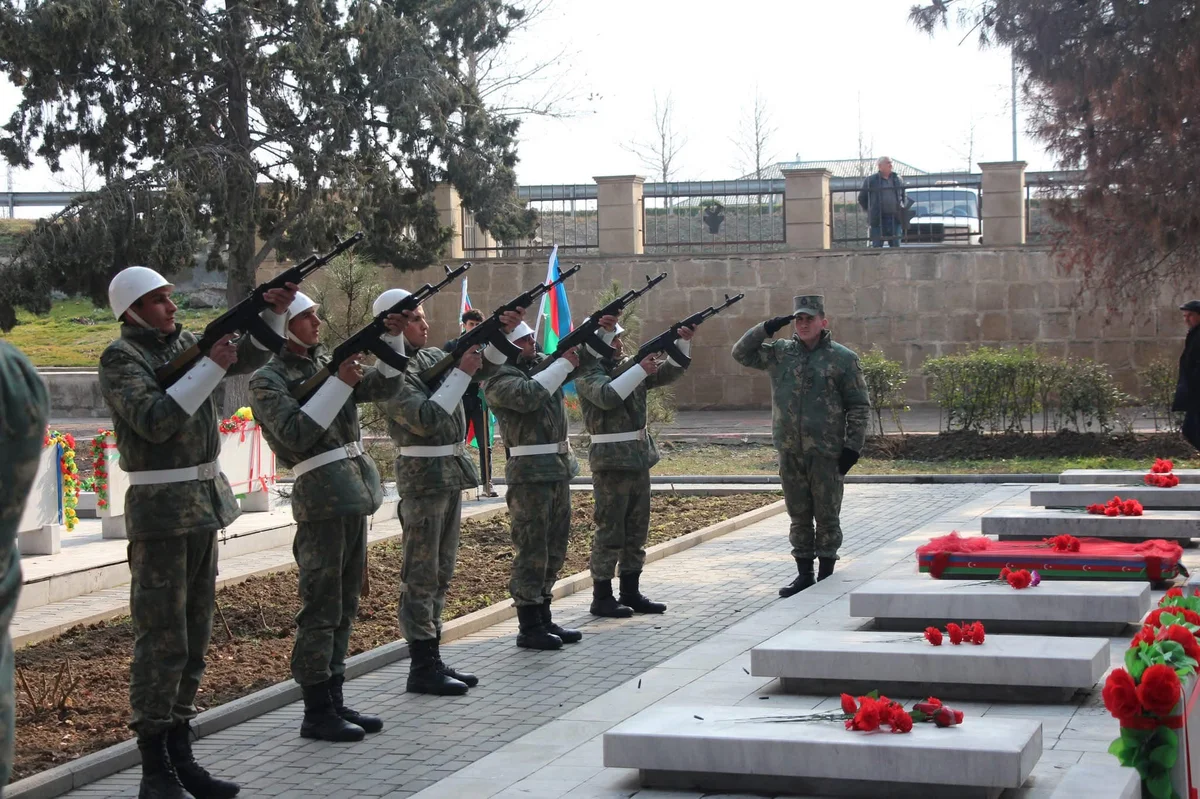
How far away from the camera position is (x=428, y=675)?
749 cm

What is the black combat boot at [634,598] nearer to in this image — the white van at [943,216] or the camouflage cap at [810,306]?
the camouflage cap at [810,306]

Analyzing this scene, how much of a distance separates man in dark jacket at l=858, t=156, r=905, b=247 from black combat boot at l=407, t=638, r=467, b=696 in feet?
61.9

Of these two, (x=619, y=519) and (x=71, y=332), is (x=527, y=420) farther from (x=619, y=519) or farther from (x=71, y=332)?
(x=71, y=332)

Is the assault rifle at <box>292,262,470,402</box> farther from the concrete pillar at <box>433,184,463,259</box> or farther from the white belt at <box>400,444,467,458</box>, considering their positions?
the concrete pillar at <box>433,184,463,259</box>

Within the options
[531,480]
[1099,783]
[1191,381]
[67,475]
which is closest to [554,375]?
[531,480]

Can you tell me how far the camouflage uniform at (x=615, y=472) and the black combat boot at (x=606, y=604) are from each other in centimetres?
7

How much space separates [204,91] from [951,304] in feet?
41.2

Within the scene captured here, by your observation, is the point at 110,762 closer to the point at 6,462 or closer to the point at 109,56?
the point at 6,462

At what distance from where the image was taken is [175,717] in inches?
235

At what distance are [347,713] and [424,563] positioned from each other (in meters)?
0.97

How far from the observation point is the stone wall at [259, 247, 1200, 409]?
23688 millimetres

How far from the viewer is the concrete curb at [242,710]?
5.95m

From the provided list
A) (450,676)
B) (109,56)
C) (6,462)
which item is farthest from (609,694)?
(109,56)

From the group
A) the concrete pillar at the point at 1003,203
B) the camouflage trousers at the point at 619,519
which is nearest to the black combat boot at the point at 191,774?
the camouflage trousers at the point at 619,519
